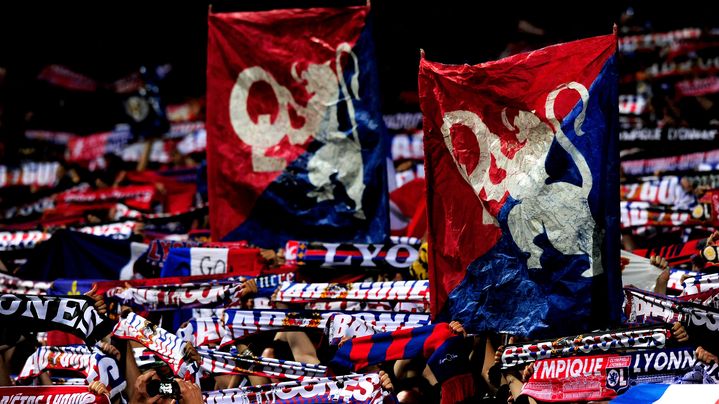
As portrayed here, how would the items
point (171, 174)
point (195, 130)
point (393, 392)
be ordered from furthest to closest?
point (195, 130), point (171, 174), point (393, 392)

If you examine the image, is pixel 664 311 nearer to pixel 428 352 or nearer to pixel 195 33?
pixel 428 352

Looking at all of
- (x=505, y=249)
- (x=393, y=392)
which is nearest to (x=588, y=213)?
(x=505, y=249)

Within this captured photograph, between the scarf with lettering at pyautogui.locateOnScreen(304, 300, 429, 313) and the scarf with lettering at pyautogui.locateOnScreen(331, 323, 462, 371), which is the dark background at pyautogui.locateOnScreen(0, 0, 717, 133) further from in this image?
the scarf with lettering at pyautogui.locateOnScreen(331, 323, 462, 371)

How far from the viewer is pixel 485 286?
21.7 ft

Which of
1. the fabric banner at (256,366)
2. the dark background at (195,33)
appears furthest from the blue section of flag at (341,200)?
the dark background at (195,33)

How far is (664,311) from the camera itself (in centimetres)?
616

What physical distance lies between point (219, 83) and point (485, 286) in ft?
11.8

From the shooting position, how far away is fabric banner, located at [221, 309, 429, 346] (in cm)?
685

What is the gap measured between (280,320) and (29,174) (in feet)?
37.9

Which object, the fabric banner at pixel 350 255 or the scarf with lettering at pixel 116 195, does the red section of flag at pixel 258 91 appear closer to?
the fabric banner at pixel 350 255

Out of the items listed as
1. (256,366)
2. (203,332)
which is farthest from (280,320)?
(203,332)

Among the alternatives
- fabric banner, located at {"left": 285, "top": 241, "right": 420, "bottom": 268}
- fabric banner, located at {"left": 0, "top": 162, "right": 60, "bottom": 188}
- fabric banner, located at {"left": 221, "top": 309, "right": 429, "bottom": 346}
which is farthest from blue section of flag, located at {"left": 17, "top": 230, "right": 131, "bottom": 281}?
fabric banner, located at {"left": 0, "top": 162, "right": 60, "bottom": 188}

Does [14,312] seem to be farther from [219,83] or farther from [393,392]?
[219,83]

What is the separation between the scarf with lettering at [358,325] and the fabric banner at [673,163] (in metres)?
5.14
